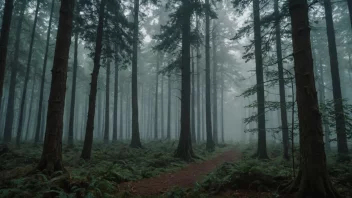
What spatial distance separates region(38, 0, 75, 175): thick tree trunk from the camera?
6.09 meters

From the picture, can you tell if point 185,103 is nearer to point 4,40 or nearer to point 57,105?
point 57,105

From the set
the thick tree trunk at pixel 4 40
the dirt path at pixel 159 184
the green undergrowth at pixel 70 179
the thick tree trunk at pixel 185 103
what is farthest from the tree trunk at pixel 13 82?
the dirt path at pixel 159 184

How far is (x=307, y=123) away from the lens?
4441mm

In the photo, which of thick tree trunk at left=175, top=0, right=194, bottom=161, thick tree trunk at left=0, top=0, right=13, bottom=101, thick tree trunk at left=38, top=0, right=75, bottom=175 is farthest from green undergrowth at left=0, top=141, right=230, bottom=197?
thick tree trunk at left=0, top=0, right=13, bottom=101

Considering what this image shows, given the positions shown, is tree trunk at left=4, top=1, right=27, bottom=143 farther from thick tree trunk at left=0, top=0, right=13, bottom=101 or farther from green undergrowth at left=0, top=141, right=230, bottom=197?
thick tree trunk at left=0, top=0, right=13, bottom=101

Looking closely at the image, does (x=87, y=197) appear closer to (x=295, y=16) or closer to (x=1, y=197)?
(x=1, y=197)

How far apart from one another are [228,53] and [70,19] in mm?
24520

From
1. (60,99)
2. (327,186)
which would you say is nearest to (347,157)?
(327,186)

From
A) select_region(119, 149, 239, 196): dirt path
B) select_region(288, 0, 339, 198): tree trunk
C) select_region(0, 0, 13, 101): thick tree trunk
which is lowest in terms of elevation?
select_region(119, 149, 239, 196): dirt path

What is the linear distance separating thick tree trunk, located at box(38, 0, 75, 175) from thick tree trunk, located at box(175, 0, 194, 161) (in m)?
7.05

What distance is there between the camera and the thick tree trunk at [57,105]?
20.0 ft

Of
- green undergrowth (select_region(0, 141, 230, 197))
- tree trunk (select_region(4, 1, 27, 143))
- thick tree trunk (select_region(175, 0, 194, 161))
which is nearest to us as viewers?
green undergrowth (select_region(0, 141, 230, 197))

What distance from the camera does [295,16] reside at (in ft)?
16.2

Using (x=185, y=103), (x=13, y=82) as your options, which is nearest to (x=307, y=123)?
(x=185, y=103)
